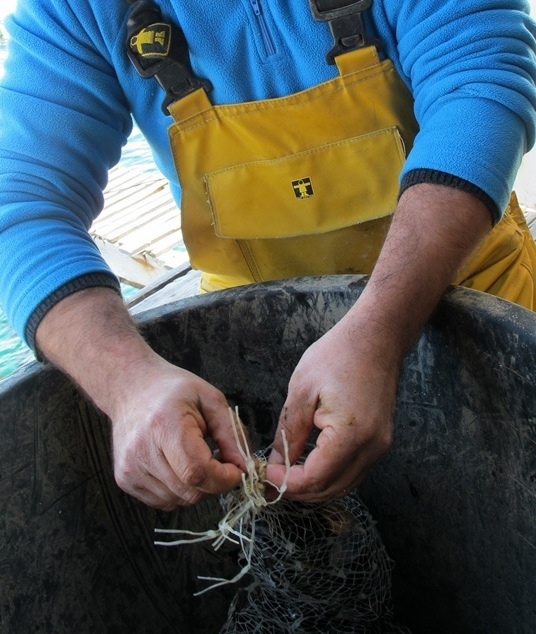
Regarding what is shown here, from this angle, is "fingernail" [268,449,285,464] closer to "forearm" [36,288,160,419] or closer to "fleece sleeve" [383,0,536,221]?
"forearm" [36,288,160,419]

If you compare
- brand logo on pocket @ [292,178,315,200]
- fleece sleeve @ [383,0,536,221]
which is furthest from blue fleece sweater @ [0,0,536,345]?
brand logo on pocket @ [292,178,315,200]

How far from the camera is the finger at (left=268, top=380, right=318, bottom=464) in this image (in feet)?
2.62

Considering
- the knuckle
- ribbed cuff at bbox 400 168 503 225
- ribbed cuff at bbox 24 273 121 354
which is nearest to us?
the knuckle

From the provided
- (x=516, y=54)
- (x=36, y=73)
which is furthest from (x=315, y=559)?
(x=36, y=73)

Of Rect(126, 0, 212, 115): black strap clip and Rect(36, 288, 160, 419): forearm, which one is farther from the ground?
Rect(126, 0, 212, 115): black strap clip

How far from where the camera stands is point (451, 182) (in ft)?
2.96

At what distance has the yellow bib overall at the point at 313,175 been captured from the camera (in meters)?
1.10

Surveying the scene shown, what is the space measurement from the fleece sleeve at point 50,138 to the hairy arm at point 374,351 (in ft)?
1.35

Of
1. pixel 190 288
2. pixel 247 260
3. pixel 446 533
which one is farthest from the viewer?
pixel 190 288

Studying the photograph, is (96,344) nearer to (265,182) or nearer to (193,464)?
(193,464)

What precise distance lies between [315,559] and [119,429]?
34 cm

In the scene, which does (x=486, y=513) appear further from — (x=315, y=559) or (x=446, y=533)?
(x=315, y=559)

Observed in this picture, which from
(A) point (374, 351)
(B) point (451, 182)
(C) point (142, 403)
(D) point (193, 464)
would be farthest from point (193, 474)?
(B) point (451, 182)

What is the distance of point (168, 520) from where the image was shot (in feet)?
3.85
